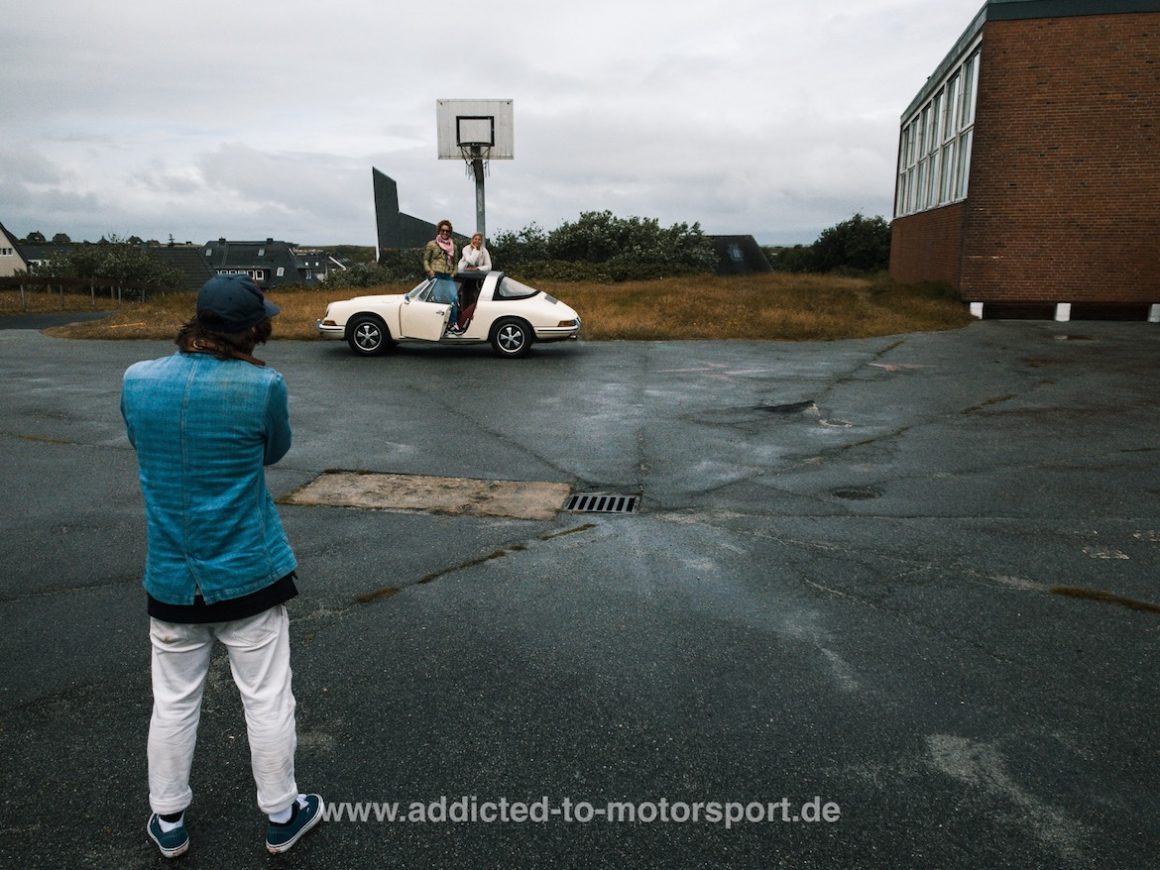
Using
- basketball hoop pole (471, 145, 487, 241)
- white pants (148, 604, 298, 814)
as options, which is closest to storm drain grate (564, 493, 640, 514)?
white pants (148, 604, 298, 814)

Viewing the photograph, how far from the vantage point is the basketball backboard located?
2653 centimetres

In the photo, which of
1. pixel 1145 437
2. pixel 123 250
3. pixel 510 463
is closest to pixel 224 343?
pixel 510 463

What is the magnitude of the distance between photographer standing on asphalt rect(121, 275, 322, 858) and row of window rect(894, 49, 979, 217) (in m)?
22.9

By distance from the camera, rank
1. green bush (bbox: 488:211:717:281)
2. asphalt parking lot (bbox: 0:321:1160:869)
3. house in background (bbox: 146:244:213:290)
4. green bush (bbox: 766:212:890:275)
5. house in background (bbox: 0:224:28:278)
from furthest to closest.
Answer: house in background (bbox: 0:224:28:278)
house in background (bbox: 146:244:213:290)
green bush (bbox: 766:212:890:275)
green bush (bbox: 488:211:717:281)
asphalt parking lot (bbox: 0:321:1160:869)

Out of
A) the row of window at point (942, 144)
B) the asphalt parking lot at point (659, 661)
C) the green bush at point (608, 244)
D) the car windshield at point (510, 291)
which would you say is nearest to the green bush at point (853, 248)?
the green bush at point (608, 244)

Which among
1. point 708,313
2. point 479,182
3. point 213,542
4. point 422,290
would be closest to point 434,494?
point 213,542

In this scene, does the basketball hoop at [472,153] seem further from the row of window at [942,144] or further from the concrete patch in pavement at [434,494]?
the concrete patch in pavement at [434,494]

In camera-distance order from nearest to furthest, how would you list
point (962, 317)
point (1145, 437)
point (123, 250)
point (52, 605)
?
point (52, 605)
point (1145, 437)
point (962, 317)
point (123, 250)

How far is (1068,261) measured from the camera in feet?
70.3

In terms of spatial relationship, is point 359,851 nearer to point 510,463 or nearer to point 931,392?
point 510,463

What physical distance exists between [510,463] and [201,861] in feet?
16.8

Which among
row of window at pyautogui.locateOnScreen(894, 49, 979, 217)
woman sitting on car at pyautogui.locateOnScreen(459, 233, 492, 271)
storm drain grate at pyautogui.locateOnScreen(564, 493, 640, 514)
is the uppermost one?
row of window at pyautogui.locateOnScreen(894, 49, 979, 217)

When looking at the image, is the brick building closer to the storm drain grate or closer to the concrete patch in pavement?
the storm drain grate

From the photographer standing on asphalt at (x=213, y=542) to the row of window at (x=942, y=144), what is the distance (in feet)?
75.1
